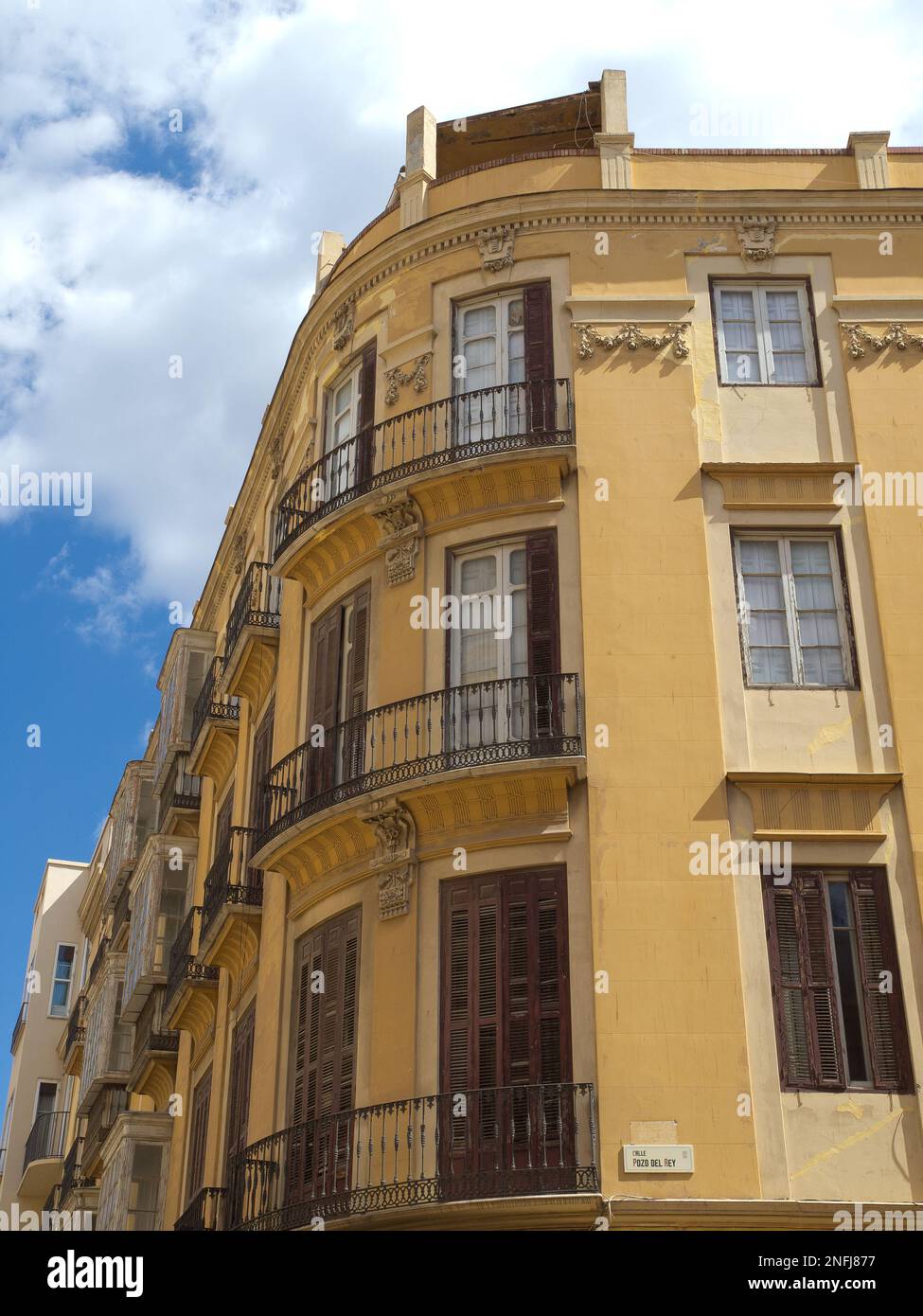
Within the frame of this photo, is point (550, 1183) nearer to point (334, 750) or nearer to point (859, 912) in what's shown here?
point (859, 912)

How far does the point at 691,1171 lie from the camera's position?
1628cm

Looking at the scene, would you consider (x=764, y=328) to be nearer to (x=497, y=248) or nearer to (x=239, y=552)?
(x=497, y=248)

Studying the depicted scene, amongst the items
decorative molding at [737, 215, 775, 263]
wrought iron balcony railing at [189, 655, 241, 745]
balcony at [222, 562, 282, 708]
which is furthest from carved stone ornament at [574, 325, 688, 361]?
wrought iron balcony railing at [189, 655, 241, 745]

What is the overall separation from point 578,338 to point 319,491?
416 cm

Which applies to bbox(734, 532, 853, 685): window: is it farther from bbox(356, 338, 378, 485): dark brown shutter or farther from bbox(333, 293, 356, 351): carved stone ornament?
bbox(333, 293, 356, 351): carved stone ornament

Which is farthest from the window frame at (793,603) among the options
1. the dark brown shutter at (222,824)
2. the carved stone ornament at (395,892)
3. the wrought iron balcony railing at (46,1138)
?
the wrought iron balcony railing at (46,1138)

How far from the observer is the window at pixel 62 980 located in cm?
4488

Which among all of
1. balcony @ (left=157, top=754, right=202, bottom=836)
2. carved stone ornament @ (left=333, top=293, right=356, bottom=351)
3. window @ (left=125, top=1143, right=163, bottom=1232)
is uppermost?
carved stone ornament @ (left=333, top=293, right=356, bottom=351)

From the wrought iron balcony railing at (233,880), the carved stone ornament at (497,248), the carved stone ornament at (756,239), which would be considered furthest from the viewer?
the wrought iron balcony railing at (233,880)

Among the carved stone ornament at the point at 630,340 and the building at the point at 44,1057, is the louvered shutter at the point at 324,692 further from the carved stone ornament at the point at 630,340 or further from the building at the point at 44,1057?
the building at the point at 44,1057

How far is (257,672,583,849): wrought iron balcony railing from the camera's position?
1862 centimetres

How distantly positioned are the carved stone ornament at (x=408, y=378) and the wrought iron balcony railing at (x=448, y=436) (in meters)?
0.51

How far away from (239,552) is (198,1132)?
1038 cm

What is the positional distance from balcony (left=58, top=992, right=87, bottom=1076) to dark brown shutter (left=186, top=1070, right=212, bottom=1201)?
12.4m
